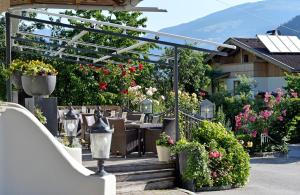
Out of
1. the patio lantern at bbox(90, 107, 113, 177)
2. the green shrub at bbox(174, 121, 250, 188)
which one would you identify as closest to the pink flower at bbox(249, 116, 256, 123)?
the green shrub at bbox(174, 121, 250, 188)

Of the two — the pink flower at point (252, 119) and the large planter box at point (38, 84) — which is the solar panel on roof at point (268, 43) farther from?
the large planter box at point (38, 84)

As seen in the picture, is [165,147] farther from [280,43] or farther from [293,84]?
[280,43]

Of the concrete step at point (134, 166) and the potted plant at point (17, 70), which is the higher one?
the potted plant at point (17, 70)

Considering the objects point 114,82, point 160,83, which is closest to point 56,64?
point 114,82

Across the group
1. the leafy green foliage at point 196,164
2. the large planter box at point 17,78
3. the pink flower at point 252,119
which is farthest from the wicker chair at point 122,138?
the pink flower at point 252,119

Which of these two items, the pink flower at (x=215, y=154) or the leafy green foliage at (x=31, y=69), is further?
the pink flower at (x=215, y=154)

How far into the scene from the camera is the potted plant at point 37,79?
9578 mm

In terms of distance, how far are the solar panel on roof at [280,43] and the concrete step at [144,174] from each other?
2235cm

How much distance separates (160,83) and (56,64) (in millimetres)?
6380

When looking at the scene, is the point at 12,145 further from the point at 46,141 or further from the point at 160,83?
the point at 160,83

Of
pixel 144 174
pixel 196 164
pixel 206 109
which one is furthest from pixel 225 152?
pixel 206 109

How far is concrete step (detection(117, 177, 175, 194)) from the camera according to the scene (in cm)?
975

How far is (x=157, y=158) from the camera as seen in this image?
451 inches

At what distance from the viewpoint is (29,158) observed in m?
7.91
